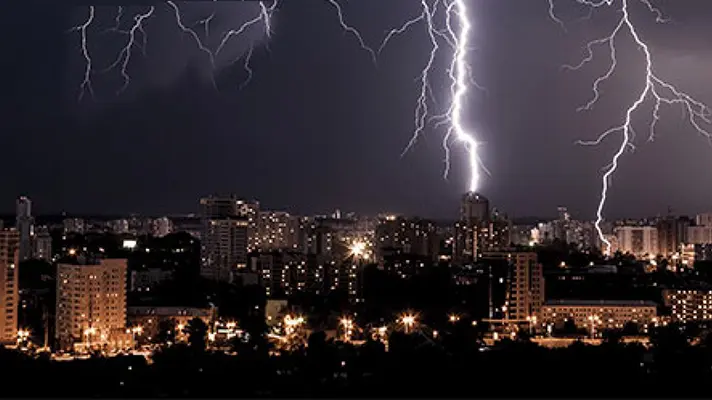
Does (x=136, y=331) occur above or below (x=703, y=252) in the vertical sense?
below

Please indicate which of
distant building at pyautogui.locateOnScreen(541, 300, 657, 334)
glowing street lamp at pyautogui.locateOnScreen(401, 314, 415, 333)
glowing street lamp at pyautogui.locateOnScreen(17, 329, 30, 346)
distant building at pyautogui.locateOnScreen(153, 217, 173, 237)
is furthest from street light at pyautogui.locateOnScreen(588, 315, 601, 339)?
distant building at pyautogui.locateOnScreen(153, 217, 173, 237)

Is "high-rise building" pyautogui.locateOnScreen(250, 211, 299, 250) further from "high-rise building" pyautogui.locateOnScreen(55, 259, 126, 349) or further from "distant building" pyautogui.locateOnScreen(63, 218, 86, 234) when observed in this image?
"high-rise building" pyautogui.locateOnScreen(55, 259, 126, 349)

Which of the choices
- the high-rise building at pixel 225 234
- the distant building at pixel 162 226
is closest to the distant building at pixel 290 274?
the high-rise building at pixel 225 234

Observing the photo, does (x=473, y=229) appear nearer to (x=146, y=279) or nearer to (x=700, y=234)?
(x=700, y=234)

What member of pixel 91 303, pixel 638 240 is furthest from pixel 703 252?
pixel 91 303

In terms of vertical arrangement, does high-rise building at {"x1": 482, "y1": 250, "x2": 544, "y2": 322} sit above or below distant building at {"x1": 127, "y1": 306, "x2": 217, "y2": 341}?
above

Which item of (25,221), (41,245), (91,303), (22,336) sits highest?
(25,221)

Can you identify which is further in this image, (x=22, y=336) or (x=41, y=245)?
(x=41, y=245)
